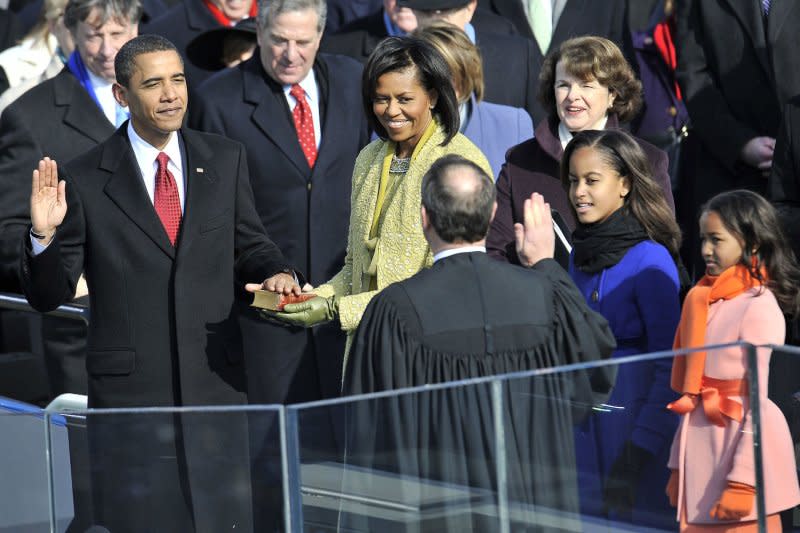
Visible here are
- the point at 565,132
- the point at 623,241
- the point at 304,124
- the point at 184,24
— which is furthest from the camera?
the point at 184,24

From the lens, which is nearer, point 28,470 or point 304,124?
point 28,470

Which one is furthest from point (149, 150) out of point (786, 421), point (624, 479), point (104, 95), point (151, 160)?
point (786, 421)

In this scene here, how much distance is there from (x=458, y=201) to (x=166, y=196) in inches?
60.6

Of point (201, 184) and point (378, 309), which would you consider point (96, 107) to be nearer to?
point (201, 184)

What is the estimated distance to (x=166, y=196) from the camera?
221 inches

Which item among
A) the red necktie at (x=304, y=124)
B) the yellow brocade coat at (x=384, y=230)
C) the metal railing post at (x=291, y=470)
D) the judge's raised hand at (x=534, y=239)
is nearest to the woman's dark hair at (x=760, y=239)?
the judge's raised hand at (x=534, y=239)

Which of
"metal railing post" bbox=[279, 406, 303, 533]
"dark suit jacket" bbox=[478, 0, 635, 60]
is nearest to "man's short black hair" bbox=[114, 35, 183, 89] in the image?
"metal railing post" bbox=[279, 406, 303, 533]

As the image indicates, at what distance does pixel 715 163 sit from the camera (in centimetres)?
722

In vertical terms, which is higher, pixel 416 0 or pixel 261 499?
pixel 416 0

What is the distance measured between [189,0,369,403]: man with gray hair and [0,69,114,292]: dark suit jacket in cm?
49

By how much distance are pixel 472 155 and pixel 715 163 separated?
215 cm

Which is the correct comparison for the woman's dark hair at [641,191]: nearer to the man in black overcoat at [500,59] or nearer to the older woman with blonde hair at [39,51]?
the man in black overcoat at [500,59]

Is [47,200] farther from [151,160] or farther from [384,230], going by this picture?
[384,230]

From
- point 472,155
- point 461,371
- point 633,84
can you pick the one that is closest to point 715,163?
point 633,84
